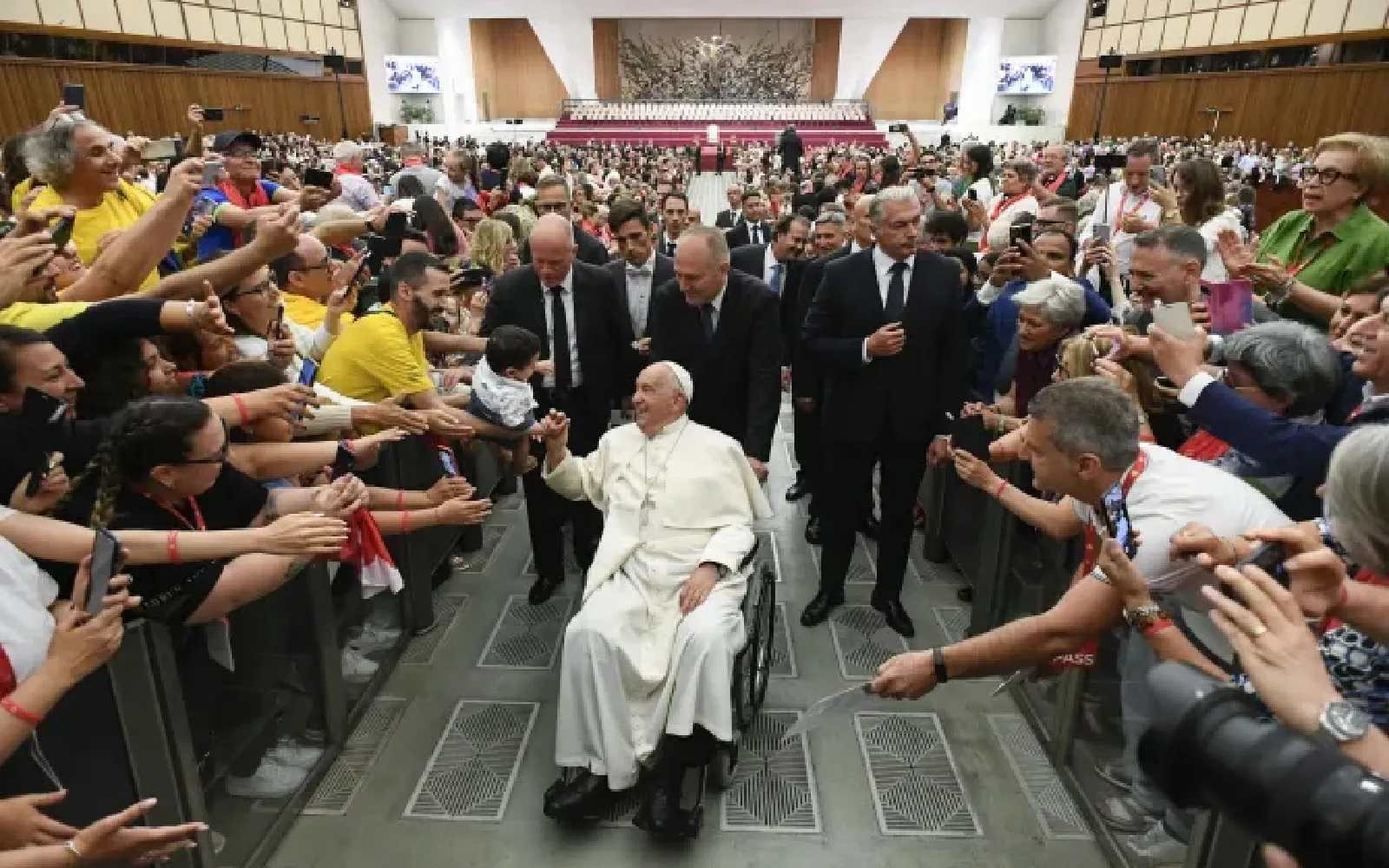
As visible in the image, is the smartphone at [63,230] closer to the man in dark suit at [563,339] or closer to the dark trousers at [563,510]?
the man in dark suit at [563,339]

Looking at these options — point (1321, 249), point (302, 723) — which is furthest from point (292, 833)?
point (1321, 249)

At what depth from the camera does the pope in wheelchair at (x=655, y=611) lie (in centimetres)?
249

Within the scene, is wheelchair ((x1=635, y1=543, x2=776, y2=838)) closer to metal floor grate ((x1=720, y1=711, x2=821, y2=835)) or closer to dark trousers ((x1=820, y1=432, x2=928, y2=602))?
metal floor grate ((x1=720, y1=711, x2=821, y2=835))

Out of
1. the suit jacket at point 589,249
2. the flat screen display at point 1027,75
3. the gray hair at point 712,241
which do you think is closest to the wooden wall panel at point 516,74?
the flat screen display at point 1027,75

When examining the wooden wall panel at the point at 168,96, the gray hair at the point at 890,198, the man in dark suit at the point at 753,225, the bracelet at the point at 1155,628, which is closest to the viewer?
the bracelet at the point at 1155,628

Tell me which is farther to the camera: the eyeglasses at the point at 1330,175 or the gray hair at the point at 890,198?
the gray hair at the point at 890,198

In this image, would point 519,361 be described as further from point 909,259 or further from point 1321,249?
point 1321,249

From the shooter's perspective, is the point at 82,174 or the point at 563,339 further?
the point at 563,339

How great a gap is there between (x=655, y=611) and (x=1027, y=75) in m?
28.9

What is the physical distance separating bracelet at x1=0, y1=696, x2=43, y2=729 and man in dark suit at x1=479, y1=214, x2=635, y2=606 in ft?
7.50

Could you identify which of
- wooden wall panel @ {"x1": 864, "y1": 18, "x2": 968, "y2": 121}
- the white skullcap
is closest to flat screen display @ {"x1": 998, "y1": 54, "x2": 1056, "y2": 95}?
wooden wall panel @ {"x1": 864, "y1": 18, "x2": 968, "y2": 121}

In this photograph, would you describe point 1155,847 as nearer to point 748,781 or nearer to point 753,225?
point 748,781

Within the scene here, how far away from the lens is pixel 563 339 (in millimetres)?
3654

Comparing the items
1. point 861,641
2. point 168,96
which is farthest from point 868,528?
point 168,96
